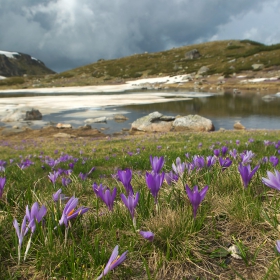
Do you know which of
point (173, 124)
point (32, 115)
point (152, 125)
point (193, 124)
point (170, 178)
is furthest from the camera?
point (32, 115)

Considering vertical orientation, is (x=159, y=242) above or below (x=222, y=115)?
above

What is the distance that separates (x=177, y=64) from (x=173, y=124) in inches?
3704

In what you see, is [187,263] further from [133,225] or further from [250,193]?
[250,193]

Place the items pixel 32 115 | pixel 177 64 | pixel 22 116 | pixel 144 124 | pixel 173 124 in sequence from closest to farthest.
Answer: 1. pixel 144 124
2. pixel 173 124
3. pixel 22 116
4. pixel 32 115
5. pixel 177 64

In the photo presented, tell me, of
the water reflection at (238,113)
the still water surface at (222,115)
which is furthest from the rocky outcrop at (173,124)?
the water reflection at (238,113)

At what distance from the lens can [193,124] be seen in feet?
68.6

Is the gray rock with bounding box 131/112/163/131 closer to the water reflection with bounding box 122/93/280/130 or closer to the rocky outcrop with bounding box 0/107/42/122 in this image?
the water reflection with bounding box 122/93/280/130

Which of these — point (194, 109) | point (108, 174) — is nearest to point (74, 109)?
point (194, 109)

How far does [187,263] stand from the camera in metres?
1.87

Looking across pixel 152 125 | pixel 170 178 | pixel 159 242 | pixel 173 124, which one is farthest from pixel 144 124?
pixel 159 242

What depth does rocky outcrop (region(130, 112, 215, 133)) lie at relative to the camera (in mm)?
20547

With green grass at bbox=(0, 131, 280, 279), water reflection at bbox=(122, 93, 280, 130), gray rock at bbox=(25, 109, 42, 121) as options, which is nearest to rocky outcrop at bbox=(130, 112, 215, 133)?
water reflection at bbox=(122, 93, 280, 130)

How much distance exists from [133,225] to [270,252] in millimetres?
985

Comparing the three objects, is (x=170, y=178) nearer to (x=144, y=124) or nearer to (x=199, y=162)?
(x=199, y=162)
